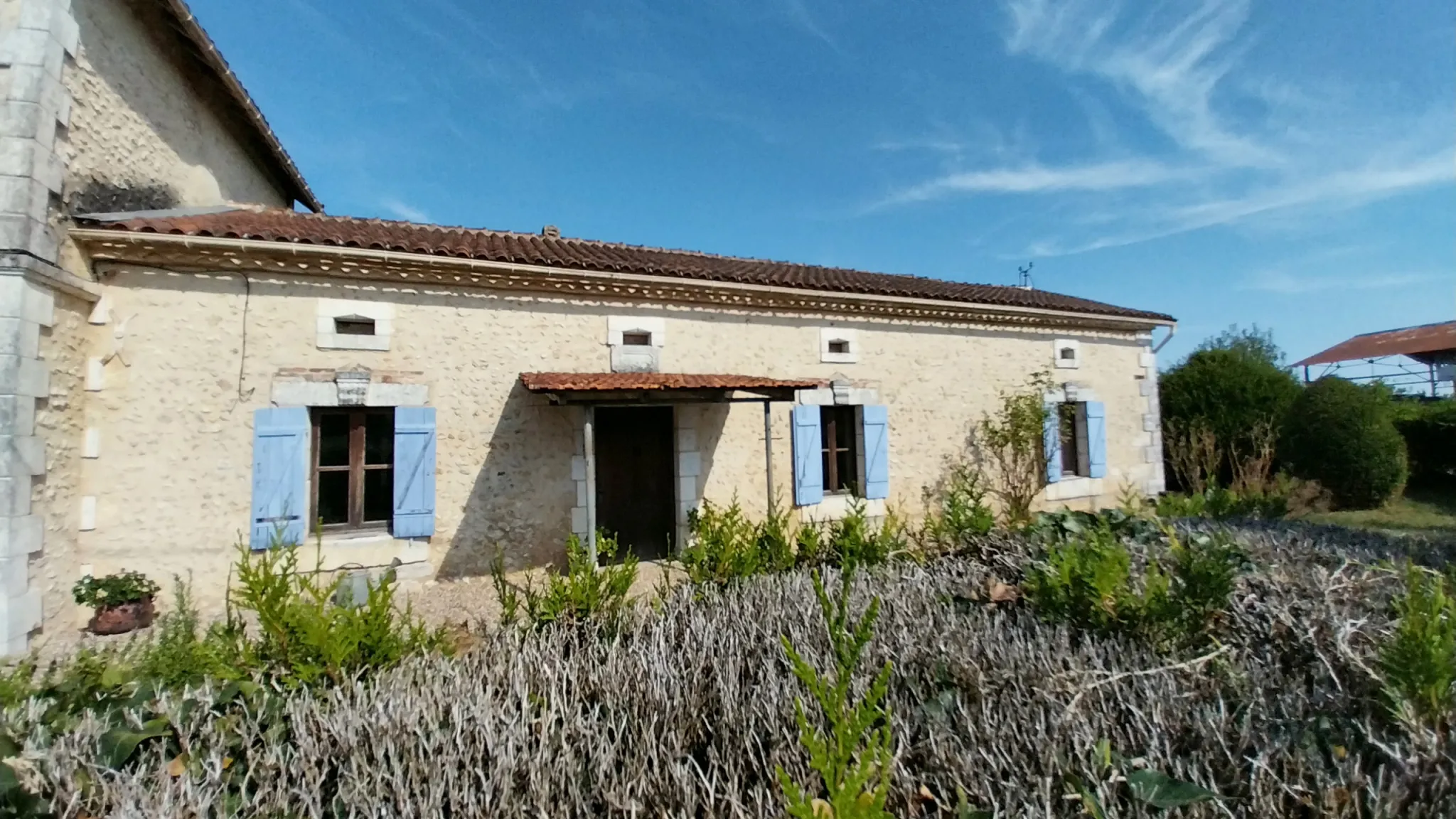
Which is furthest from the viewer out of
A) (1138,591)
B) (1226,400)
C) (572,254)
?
(1226,400)

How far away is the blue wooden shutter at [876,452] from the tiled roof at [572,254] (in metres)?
1.45

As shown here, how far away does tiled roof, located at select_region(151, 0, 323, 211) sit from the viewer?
201 inches

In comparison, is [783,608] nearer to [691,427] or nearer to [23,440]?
[691,427]

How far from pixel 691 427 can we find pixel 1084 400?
6.09 meters

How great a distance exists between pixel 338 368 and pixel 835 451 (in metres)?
A: 5.23

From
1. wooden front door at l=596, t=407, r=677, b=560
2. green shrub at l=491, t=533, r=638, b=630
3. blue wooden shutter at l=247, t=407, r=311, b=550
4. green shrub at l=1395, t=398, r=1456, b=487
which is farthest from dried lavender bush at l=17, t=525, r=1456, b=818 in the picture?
green shrub at l=1395, t=398, r=1456, b=487

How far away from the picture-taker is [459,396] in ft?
18.7

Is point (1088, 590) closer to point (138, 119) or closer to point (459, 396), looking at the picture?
point (459, 396)

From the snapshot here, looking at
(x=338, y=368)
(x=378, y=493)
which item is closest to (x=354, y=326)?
(x=338, y=368)

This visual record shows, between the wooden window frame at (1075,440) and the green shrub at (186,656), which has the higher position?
the wooden window frame at (1075,440)

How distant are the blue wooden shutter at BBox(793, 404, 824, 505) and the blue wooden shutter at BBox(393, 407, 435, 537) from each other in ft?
12.0

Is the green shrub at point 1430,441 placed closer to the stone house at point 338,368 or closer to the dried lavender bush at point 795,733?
the stone house at point 338,368

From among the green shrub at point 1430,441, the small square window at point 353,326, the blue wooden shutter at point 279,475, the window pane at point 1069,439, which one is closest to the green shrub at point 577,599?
the blue wooden shutter at point 279,475

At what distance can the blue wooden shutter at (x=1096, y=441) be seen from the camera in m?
8.82
